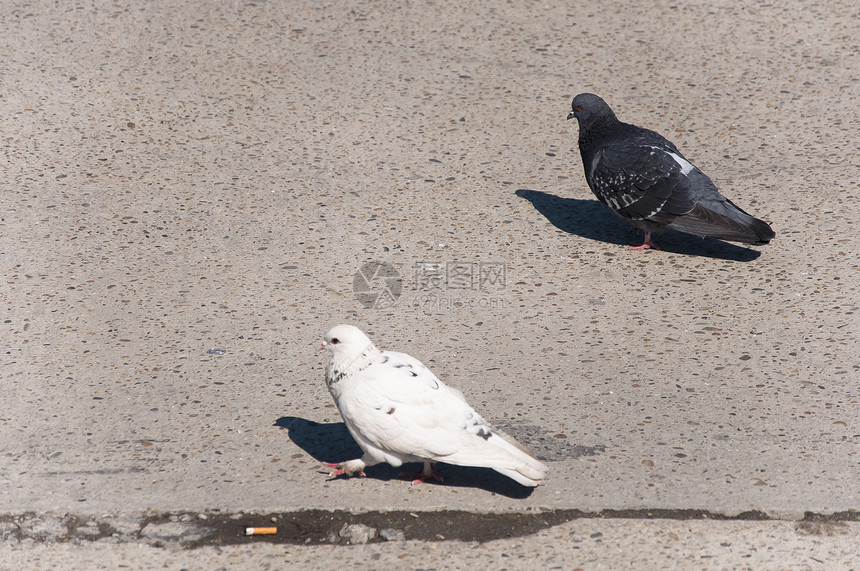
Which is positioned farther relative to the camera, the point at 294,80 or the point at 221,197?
the point at 294,80

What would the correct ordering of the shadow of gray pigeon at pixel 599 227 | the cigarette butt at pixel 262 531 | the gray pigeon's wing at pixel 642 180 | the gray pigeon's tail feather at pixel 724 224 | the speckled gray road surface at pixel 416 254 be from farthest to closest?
the shadow of gray pigeon at pixel 599 227
the gray pigeon's wing at pixel 642 180
the gray pigeon's tail feather at pixel 724 224
the speckled gray road surface at pixel 416 254
the cigarette butt at pixel 262 531

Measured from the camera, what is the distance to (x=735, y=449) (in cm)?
384

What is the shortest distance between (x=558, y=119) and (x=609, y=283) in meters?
2.25

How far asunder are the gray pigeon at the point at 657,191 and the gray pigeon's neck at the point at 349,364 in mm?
2575

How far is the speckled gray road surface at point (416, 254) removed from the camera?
3.82 meters

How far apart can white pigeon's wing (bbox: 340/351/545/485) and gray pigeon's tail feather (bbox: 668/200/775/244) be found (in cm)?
249

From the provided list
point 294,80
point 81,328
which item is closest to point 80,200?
point 81,328

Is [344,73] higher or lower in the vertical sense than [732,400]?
higher

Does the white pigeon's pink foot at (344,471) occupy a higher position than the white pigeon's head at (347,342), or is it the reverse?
the white pigeon's head at (347,342)

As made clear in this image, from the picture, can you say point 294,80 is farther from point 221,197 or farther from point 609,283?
point 609,283

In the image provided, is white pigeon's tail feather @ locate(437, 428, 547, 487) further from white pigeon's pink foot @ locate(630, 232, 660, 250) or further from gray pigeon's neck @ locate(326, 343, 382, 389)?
white pigeon's pink foot @ locate(630, 232, 660, 250)

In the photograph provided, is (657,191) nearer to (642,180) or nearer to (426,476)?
(642,180)

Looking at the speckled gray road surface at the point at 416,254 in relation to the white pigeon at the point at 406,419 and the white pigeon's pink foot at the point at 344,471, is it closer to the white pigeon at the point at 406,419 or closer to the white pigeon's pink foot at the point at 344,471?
the white pigeon's pink foot at the point at 344,471

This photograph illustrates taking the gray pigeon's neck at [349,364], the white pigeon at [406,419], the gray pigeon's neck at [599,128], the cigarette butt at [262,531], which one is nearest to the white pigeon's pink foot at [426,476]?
the white pigeon at [406,419]
